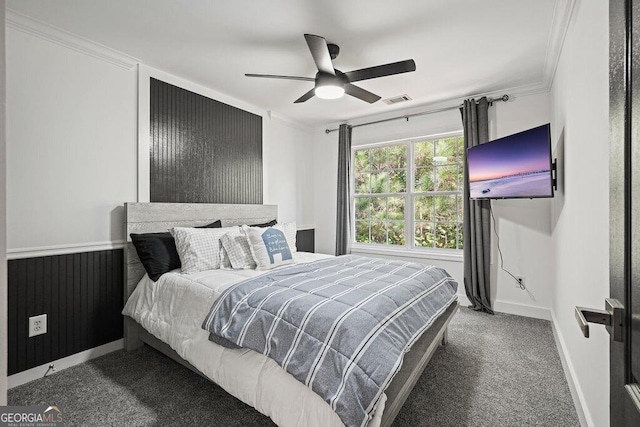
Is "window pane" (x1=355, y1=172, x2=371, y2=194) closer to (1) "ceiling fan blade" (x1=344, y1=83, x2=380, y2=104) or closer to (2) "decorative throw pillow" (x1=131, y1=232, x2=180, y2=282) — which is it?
(1) "ceiling fan blade" (x1=344, y1=83, x2=380, y2=104)

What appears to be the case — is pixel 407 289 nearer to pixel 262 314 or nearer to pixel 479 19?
pixel 262 314

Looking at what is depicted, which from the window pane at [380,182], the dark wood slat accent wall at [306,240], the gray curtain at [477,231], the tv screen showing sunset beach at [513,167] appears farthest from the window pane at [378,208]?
the tv screen showing sunset beach at [513,167]

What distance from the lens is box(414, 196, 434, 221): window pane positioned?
4.14m

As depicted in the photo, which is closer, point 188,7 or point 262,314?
point 262,314

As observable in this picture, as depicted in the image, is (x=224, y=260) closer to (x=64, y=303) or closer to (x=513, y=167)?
(x=64, y=303)

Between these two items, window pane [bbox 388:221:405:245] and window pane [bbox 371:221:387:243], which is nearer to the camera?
window pane [bbox 388:221:405:245]

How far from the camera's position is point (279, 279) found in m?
2.18

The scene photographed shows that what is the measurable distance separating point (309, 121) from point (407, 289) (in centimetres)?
344

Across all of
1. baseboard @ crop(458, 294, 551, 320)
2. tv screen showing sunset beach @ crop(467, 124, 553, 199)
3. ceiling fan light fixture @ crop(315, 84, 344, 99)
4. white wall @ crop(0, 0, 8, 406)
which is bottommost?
baseboard @ crop(458, 294, 551, 320)

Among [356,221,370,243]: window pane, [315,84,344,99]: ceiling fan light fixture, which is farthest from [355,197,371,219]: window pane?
[315,84,344,99]: ceiling fan light fixture

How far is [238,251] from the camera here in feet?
8.93

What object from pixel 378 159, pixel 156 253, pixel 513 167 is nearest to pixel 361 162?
pixel 378 159

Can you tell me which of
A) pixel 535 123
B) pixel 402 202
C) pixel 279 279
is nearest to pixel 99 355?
pixel 279 279

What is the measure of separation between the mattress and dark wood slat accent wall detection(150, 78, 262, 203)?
1.06 metres
